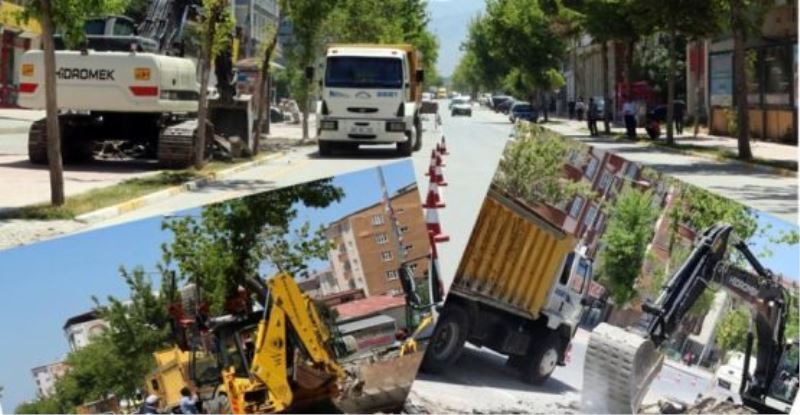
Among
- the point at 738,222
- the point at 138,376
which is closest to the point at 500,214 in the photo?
the point at 738,222

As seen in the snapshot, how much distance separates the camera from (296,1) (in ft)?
117

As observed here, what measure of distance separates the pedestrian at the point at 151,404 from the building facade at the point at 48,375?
26 centimetres

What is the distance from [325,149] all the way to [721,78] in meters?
19.8

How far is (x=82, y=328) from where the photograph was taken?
3662 millimetres

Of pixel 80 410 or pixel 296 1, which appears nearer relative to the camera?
pixel 80 410

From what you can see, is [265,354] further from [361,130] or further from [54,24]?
[361,130]

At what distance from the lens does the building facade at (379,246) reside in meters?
3.70

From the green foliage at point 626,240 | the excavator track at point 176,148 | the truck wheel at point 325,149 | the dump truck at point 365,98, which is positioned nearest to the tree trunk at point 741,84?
the dump truck at point 365,98

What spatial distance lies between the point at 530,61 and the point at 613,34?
29580mm

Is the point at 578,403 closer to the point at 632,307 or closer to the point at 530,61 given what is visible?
the point at 632,307

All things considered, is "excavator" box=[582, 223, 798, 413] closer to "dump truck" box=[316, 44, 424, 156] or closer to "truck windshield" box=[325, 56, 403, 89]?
"dump truck" box=[316, 44, 424, 156]

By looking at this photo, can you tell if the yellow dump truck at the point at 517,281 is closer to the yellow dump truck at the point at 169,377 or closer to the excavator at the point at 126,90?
the yellow dump truck at the point at 169,377

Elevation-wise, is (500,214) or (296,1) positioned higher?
(296,1)

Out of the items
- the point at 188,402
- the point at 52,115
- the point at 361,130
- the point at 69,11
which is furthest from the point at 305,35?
the point at 188,402
